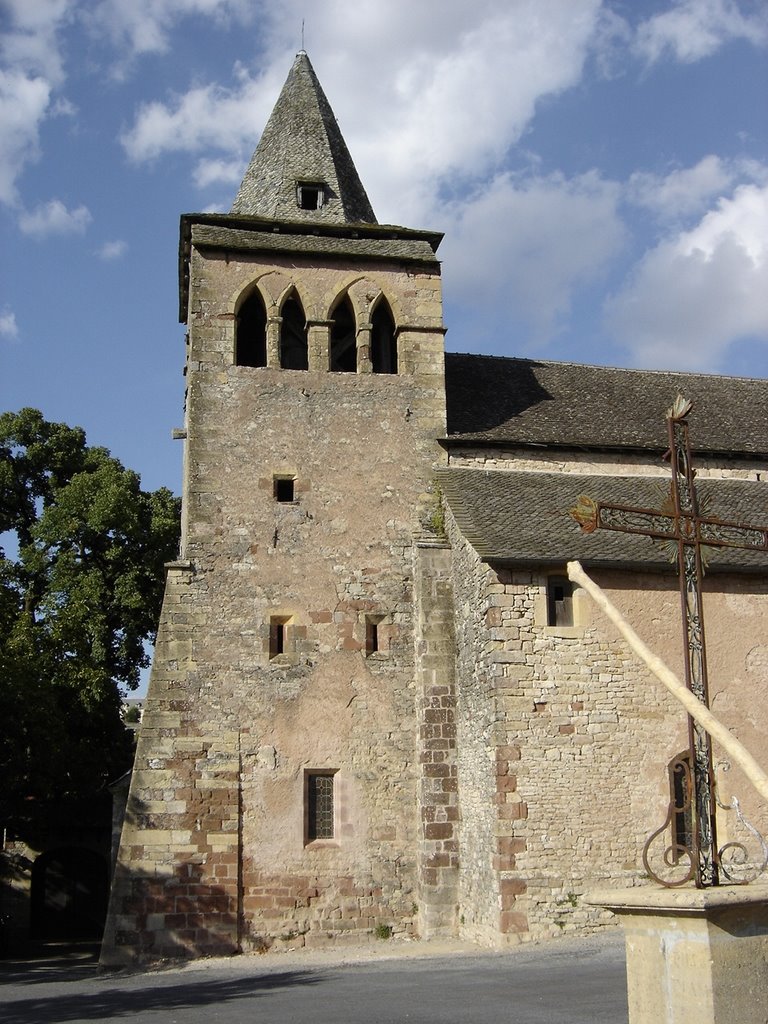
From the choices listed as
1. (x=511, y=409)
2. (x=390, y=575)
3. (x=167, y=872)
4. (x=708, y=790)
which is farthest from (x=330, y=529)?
(x=708, y=790)

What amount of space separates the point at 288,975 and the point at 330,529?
22.8 ft

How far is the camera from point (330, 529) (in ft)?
58.9

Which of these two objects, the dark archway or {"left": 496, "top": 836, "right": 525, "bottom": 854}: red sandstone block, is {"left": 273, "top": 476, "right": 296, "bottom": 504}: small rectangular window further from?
the dark archway

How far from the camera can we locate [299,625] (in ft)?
56.8

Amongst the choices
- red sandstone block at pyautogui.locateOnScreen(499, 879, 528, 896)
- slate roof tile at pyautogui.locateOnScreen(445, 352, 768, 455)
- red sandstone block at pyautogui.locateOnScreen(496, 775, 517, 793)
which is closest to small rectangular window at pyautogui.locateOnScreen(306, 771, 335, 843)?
red sandstone block at pyautogui.locateOnScreen(496, 775, 517, 793)

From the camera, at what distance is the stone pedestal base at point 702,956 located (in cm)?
529

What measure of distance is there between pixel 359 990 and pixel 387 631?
255 inches

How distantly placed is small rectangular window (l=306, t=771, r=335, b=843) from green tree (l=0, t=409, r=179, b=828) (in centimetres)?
789

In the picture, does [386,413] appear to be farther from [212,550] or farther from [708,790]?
[708,790]

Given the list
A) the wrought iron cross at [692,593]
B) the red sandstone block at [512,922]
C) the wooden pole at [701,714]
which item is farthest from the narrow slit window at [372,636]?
the wooden pole at [701,714]

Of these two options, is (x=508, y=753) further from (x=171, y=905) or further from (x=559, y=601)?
(x=171, y=905)

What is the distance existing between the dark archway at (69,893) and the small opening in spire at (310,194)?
58.8 feet

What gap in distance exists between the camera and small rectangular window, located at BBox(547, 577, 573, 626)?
15820 mm

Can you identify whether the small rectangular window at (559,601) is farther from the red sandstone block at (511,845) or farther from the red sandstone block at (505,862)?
the red sandstone block at (505,862)
